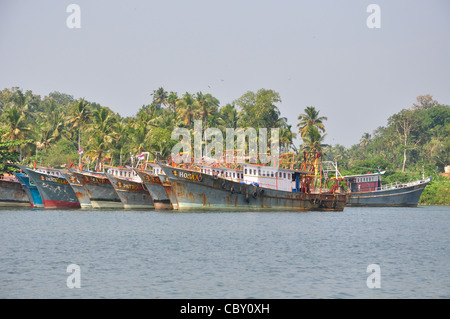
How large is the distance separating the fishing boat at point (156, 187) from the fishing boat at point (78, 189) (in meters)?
7.79

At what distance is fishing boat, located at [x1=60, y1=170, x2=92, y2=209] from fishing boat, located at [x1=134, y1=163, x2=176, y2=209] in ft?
25.6

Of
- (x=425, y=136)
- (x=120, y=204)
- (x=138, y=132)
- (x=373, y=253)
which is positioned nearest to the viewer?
(x=373, y=253)

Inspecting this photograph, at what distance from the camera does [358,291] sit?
81.7ft

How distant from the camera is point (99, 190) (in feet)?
235

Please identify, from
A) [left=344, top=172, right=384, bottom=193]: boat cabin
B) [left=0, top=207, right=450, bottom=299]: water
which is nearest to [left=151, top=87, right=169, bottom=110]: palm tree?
[left=344, top=172, right=384, bottom=193]: boat cabin

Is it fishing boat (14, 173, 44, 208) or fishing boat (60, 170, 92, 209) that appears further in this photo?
fishing boat (14, 173, 44, 208)

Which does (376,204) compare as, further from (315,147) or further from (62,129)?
(62,129)

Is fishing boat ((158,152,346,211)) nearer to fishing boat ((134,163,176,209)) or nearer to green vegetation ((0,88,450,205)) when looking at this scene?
fishing boat ((134,163,176,209))

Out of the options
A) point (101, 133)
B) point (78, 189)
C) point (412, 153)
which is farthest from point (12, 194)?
point (412, 153)

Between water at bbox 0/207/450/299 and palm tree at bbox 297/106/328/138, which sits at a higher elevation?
palm tree at bbox 297/106/328/138

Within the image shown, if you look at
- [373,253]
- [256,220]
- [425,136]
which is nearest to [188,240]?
[373,253]

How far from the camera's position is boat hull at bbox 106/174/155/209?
68.6 metres

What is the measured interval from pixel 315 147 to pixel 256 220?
1774 inches
